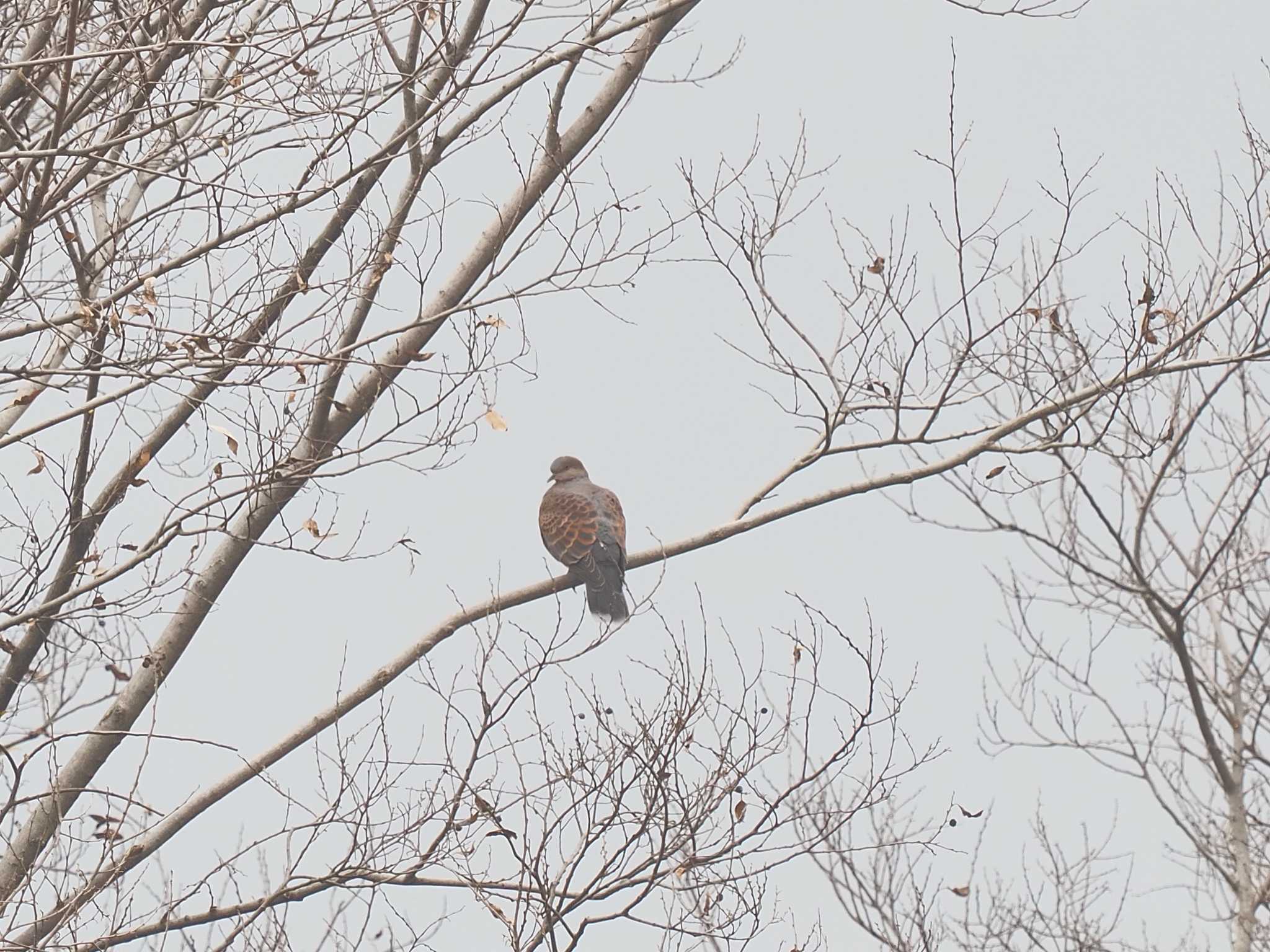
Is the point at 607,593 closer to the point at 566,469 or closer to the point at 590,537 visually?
the point at 590,537

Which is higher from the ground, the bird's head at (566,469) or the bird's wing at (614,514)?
the bird's head at (566,469)

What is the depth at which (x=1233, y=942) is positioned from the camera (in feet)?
26.7

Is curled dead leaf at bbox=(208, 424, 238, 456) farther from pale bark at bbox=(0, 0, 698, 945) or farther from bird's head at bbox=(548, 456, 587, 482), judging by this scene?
bird's head at bbox=(548, 456, 587, 482)

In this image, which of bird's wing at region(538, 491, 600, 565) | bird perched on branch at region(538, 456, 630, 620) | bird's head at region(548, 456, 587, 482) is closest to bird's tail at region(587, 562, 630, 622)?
bird perched on branch at region(538, 456, 630, 620)

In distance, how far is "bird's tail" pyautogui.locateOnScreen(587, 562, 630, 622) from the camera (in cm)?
660

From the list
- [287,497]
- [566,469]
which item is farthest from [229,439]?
[566,469]

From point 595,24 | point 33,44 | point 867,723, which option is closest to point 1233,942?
point 867,723

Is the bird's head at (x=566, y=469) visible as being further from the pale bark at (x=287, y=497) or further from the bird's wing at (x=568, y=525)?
the pale bark at (x=287, y=497)

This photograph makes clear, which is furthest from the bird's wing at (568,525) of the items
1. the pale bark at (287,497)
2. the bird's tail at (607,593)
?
the pale bark at (287,497)

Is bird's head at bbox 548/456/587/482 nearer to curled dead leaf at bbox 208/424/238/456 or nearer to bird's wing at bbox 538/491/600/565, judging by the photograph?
bird's wing at bbox 538/491/600/565

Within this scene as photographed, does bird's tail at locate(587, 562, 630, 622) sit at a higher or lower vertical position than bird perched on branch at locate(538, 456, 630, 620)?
lower

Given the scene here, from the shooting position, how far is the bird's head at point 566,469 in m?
8.20

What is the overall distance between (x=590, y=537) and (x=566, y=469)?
1.31 metres

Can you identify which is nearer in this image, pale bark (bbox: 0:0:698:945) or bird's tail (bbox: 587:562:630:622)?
pale bark (bbox: 0:0:698:945)
